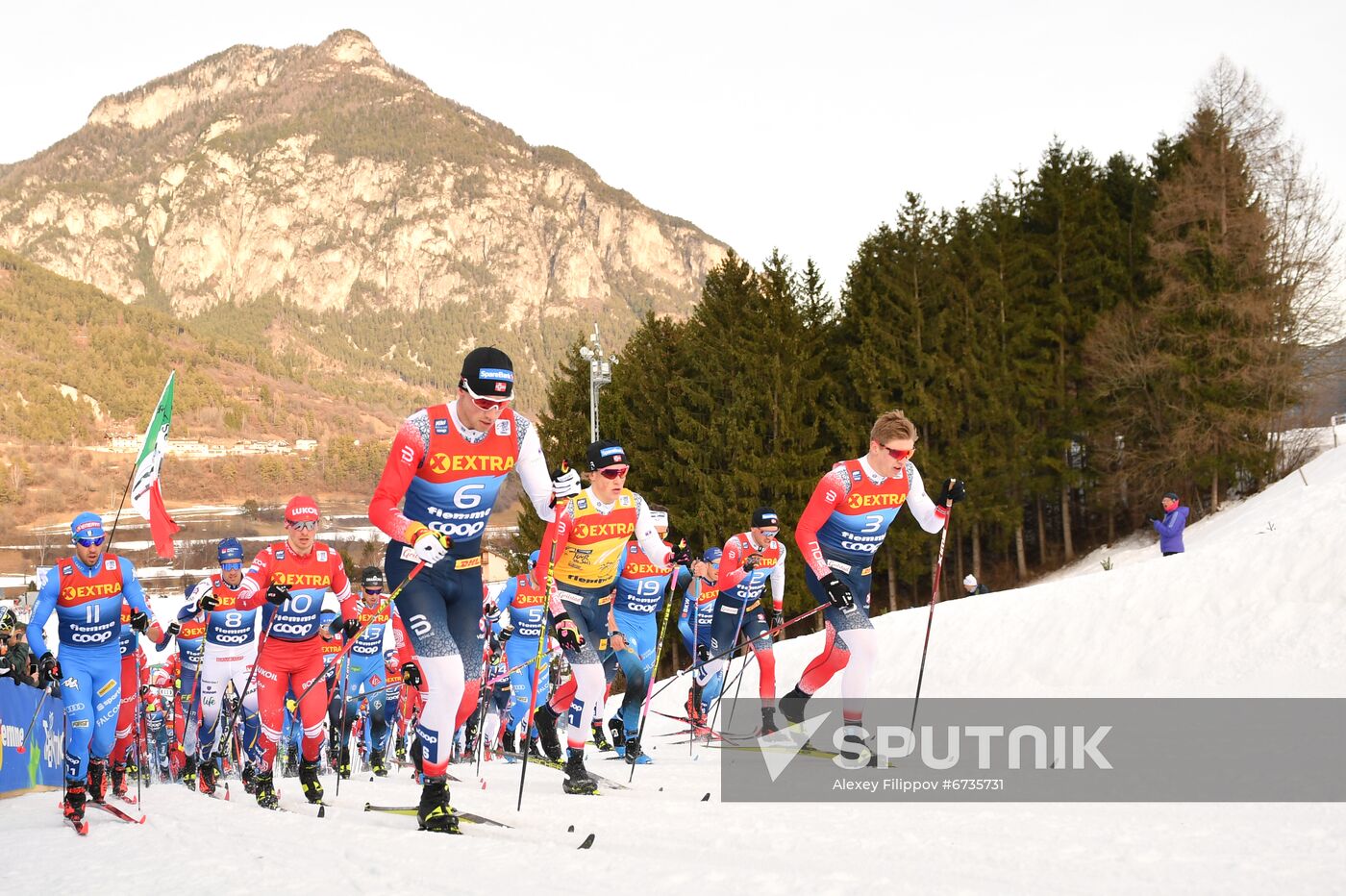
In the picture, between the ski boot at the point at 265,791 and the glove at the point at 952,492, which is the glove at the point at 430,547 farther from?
the glove at the point at 952,492

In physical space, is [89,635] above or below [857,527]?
below

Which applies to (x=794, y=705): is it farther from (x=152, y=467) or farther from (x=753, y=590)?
(x=152, y=467)

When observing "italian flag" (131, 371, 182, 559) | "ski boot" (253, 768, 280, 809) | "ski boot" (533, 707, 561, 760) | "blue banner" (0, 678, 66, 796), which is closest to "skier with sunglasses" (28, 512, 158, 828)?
"ski boot" (253, 768, 280, 809)

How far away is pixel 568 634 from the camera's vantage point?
7.61 meters

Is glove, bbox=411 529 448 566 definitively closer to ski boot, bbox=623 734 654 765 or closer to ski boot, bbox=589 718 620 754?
ski boot, bbox=623 734 654 765

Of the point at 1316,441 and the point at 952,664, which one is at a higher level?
the point at 1316,441

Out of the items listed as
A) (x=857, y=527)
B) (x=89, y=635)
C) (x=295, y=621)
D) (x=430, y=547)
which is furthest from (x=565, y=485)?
Answer: (x=89, y=635)

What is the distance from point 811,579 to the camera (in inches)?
330

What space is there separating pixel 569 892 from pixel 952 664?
12.5 m

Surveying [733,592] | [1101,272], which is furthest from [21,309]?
[733,592]

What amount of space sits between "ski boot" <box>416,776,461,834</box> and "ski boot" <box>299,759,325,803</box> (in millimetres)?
2744

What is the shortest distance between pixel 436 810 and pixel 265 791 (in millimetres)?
3295

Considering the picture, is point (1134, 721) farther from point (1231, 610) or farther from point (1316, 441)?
point (1316, 441)

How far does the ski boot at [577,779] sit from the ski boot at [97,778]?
12.2 ft
